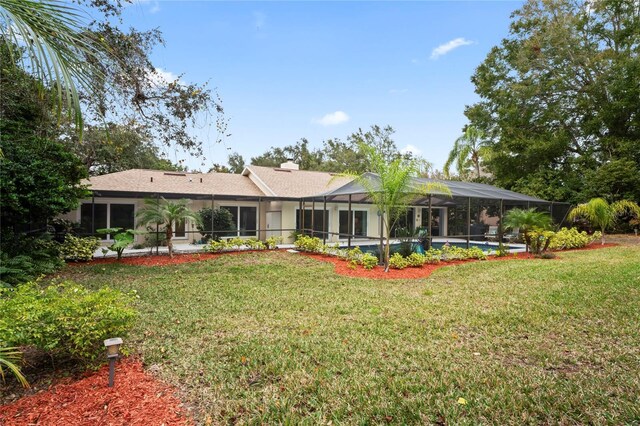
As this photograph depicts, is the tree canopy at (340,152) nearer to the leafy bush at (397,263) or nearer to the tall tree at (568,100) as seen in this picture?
the tall tree at (568,100)

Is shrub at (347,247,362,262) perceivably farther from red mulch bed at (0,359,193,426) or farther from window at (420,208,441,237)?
window at (420,208,441,237)

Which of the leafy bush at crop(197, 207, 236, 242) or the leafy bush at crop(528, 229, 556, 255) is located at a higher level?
the leafy bush at crop(197, 207, 236, 242)

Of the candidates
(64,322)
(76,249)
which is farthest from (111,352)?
(76,249)

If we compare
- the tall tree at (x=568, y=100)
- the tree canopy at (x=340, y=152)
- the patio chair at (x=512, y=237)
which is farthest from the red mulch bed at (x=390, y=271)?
the tree canopy at (x=340, y=152)

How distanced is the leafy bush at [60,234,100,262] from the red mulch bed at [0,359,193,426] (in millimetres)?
9872

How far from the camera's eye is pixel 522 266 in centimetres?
993

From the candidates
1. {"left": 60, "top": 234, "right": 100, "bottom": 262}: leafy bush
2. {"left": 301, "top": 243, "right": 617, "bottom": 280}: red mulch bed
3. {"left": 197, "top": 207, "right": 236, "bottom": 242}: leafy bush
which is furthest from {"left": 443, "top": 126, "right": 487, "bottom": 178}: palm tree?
{"left": 60, "top": 234, "right": 100, "bottom": 262}: leafy bush

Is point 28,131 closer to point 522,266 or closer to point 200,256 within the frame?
point 200,256

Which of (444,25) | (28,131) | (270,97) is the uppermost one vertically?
(444,25)

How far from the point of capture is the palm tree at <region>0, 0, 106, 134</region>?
246cm

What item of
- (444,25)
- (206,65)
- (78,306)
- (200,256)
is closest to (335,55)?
(444,25)

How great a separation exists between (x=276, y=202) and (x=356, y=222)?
15.6 feet

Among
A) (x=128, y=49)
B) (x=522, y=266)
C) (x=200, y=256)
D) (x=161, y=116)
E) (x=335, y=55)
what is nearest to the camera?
(x=128, y=49)

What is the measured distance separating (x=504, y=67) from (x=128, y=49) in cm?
2322
